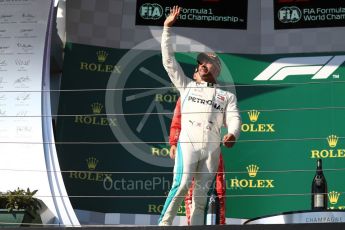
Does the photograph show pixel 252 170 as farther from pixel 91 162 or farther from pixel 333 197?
pixel 91 162

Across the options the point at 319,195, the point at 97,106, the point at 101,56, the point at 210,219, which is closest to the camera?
the point at 210,219

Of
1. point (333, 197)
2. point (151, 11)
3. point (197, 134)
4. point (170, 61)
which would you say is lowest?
point (333, 197)


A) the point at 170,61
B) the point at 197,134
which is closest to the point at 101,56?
the point at 170,61

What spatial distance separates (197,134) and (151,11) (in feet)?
5.24

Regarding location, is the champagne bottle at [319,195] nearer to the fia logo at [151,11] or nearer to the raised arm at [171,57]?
the raised arm at [171,57]

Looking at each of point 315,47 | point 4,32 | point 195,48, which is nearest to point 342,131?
point 315,47

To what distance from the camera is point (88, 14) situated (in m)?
5.93

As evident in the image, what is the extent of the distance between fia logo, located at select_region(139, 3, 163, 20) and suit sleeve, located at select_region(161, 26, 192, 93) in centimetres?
131

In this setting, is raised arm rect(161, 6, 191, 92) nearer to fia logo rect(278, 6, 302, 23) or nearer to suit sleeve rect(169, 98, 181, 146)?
suit sleeve rect(169, 98, 181, 146)

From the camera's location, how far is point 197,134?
4594mm

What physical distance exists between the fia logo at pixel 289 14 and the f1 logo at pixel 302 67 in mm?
266

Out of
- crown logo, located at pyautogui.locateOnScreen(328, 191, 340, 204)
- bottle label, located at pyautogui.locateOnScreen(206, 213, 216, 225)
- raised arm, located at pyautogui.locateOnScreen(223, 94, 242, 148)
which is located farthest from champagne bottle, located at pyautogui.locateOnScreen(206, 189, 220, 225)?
crown logo, located at pyautogui.locateOnScreen(328, 191, 340, 204)

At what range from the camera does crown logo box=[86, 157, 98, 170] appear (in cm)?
563

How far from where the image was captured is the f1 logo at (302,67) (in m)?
5.80
